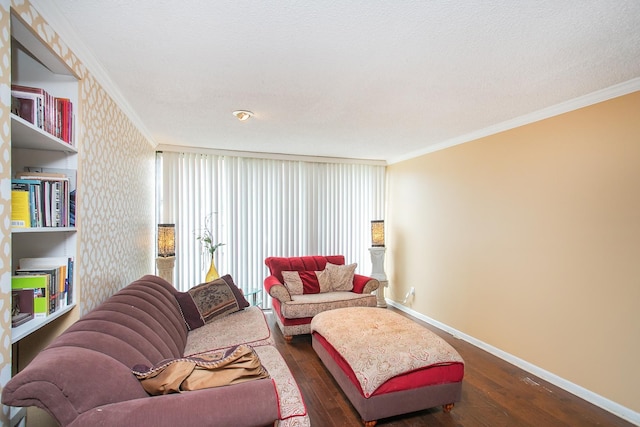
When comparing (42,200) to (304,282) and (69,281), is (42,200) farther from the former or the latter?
(304,282)

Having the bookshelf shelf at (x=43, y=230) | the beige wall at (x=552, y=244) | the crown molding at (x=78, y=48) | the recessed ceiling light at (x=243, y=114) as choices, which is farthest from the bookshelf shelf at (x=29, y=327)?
the beige wall at (x=552, y=244)

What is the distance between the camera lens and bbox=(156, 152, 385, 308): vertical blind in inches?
179

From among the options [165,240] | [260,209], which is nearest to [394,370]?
[165,240]

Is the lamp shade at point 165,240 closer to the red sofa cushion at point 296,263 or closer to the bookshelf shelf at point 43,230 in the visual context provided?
the red sofa cushion at point 296,263

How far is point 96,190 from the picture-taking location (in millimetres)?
2031

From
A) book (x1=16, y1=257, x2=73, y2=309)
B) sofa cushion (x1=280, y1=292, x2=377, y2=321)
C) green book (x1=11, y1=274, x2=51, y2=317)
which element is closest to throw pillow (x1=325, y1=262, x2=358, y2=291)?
sofa cushion (x1=280, y1=292, x2=377, y2=321)

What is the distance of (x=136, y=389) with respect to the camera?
4.28 ft

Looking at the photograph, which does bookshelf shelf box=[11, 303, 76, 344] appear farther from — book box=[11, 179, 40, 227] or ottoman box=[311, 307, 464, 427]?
ottoman box=[311, 307, 464, 427]

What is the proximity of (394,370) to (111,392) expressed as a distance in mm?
1702

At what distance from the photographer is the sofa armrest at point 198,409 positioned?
1.14 m

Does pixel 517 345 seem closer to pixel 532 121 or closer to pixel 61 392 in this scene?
pixel 532 121

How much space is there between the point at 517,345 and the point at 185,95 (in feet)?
13.1

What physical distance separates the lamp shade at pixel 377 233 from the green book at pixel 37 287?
420 centimetres

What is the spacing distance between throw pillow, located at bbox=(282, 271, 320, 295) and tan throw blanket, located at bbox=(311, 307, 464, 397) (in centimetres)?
117
